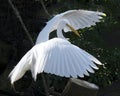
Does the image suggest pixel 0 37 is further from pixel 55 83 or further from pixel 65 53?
pixel 65 53

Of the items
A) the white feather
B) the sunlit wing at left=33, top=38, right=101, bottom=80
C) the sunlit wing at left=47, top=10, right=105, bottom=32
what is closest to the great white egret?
the sunlit wing at left=33, top=38, right=101, bottom=80

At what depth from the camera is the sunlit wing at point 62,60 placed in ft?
6.18

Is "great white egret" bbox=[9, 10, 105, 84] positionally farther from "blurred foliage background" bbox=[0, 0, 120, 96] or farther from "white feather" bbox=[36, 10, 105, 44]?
"blurred foliage background" bbox=[0, 0, 120, 96]

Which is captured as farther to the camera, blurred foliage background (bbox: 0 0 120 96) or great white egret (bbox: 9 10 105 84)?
blurred foliage background (bbox: 0 0 120 96)

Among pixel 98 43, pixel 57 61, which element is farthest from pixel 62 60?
pixel 98 43

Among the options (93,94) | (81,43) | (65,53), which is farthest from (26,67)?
(81,43)

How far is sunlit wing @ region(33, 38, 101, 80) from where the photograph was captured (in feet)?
6.18

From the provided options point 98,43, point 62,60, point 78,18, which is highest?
point 62,60

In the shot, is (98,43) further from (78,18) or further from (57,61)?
(57,61)

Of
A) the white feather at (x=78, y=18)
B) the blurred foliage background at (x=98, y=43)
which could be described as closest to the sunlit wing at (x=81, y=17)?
the white feather at (x=78, y=18)

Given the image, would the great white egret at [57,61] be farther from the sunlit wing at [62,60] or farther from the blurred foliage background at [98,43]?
the blurred foliage background at [98,43]

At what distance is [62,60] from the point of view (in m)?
2.00

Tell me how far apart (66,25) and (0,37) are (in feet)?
7.56

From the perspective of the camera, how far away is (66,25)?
257 centimetres
